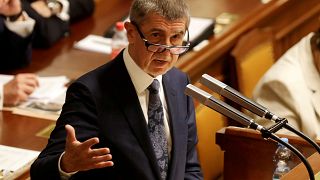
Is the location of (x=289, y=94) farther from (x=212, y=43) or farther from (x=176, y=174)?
(x=176, y=174)

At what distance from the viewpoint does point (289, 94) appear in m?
3.55

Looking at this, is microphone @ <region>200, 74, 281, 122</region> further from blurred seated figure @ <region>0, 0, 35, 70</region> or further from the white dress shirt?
blurred seated figure @ <region>0, 0, 35, 70</region>

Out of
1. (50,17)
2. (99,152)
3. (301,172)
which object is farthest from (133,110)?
(50,17)

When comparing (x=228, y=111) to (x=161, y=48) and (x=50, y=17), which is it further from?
(x=50, y=17)

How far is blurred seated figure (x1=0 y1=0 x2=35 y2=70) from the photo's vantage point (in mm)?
3770

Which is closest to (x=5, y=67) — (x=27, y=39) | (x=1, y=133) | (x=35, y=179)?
(x=27, y=39)

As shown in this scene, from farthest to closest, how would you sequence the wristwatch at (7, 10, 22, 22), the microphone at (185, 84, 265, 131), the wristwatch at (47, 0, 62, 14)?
the wristwatch at (47, 0, 62, 14), the wristwatch at (7, 10, 22, 22), the microphone at (185, 84, 265, 131)

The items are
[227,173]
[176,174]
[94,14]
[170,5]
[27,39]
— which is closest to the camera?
[170,5]

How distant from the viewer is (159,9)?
7.36ft

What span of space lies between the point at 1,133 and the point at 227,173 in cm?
98

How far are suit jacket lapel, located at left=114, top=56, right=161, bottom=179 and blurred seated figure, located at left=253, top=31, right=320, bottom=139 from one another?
134cm

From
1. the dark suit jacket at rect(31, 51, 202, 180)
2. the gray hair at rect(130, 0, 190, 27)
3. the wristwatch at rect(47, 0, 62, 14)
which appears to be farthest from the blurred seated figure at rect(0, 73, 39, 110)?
the gray hair at rect(130, 0, 190, 27)

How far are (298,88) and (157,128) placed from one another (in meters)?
1.34

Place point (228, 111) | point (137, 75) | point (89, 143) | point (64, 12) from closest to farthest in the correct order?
point (228, 111), point (89, 143), point (137, 75), point (64, 12)
